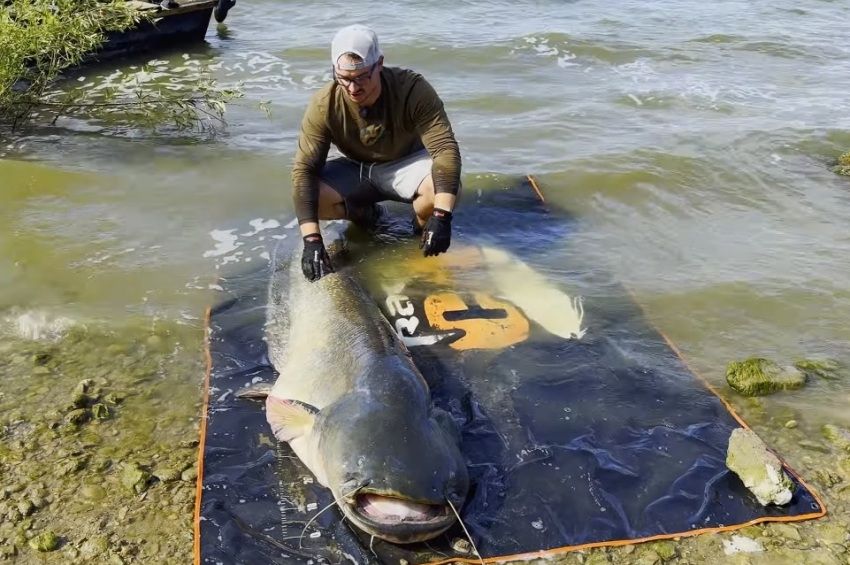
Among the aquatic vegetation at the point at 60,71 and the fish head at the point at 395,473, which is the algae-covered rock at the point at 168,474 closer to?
the fish head at the point at 395,473

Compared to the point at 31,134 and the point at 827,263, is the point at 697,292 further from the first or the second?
the point at 31,134

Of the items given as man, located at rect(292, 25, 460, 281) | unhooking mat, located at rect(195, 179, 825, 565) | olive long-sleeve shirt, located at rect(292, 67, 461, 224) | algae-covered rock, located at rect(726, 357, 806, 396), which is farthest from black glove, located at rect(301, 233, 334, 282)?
algae-covered rock, located at rect(726, 357, 806, 396)

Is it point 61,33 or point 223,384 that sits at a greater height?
point 61,33

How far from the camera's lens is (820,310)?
5.16 metres

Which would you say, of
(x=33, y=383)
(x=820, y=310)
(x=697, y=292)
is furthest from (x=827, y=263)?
(x=33, y=383)

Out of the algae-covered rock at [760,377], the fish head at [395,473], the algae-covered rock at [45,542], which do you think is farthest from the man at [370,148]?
the algae-covered rock at [45,542]

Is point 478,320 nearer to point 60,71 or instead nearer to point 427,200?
point 427,200

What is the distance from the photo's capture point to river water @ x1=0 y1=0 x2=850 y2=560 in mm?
5035

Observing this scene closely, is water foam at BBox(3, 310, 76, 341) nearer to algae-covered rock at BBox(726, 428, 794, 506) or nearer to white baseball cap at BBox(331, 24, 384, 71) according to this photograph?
white baseball cap at BBox(331, 24, 384, 71)

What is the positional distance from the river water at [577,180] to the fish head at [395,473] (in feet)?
4.46

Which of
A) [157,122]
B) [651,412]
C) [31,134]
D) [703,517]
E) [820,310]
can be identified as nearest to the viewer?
[703,517]

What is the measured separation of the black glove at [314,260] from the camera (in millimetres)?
4809

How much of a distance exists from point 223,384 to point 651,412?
238 cm

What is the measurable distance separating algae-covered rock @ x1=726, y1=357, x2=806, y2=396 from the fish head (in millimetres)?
1955
